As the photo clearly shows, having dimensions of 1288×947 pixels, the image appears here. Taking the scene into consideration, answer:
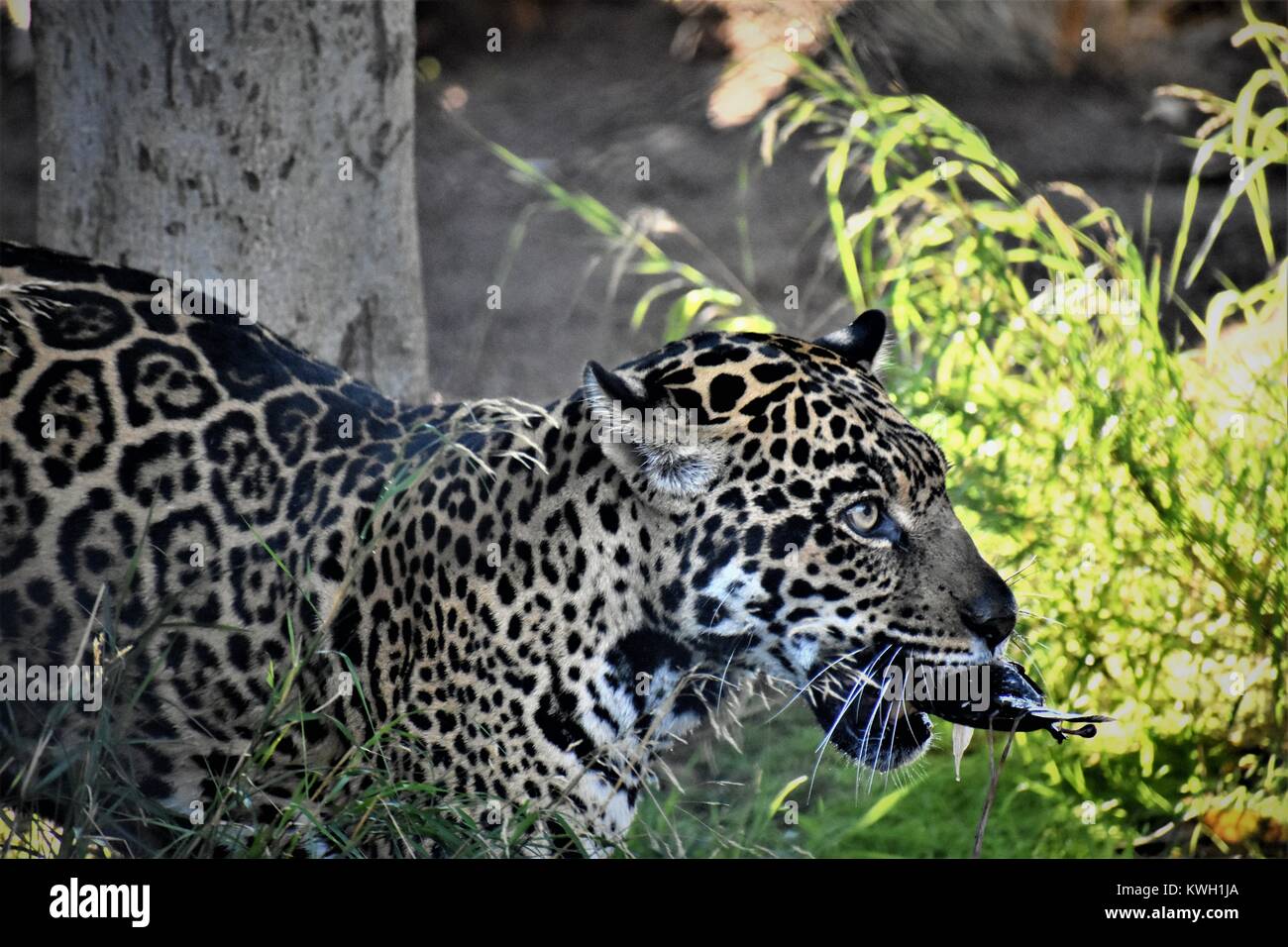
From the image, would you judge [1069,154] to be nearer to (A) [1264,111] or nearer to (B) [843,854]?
(A) [1264,111]

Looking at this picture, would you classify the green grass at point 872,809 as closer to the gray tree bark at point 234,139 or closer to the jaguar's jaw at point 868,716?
the jaguar's jaw at point 868,716

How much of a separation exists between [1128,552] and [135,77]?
12.0 ft

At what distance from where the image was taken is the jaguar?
12.1 ft

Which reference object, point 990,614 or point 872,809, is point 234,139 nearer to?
point 990,614

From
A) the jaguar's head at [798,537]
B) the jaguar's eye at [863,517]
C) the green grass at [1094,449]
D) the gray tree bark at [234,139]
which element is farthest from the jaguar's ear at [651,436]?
the gray tree bark at [234,139]

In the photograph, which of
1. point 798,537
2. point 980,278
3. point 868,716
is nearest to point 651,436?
point 798,537

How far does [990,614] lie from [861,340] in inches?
36.1

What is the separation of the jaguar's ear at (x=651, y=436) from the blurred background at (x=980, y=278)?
3.05 ft

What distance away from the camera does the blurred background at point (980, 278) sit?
187 inches

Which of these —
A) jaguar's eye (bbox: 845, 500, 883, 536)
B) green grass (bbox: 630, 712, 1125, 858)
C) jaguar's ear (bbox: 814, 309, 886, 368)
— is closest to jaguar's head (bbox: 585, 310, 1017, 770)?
jaguar's eye (bbox: 845, 500, 883, 536)

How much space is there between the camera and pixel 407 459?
3.94 metres

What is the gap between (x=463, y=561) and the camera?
12.4 feet

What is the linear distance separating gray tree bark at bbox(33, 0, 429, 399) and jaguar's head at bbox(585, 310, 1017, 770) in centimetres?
170

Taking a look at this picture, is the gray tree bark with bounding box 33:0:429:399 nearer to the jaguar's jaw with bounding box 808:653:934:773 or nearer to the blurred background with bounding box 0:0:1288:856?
the blurred background with bounding box 0:0:1288:856
